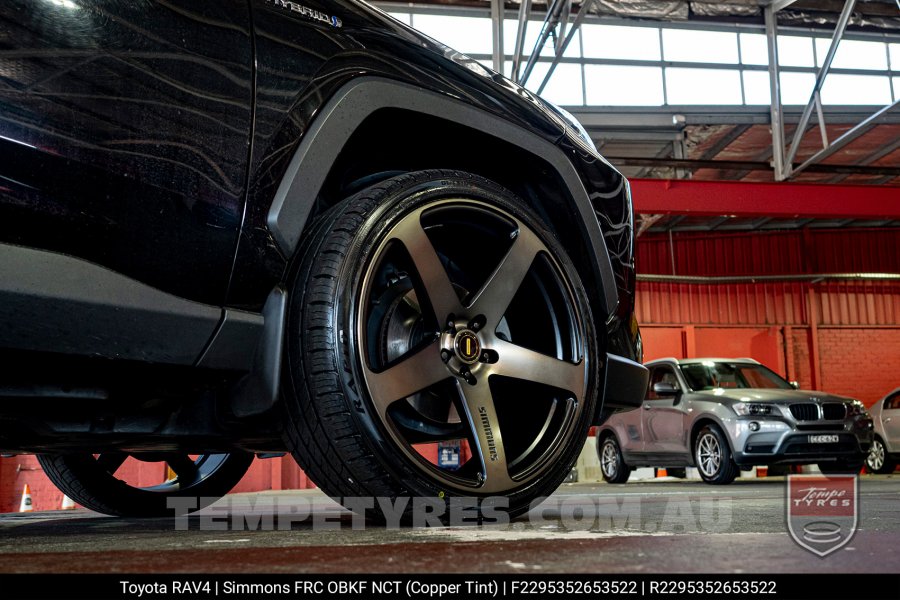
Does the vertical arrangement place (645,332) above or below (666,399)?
above

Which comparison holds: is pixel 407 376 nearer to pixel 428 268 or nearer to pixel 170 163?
pixel 428 268

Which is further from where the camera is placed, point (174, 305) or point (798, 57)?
point (798, 57)

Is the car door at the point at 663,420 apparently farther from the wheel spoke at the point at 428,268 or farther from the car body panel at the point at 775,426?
the wheel spoke at the point at 428,268

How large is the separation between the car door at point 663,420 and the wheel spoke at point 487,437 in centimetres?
804

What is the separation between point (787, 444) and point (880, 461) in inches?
239

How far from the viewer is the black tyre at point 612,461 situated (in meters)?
11.2

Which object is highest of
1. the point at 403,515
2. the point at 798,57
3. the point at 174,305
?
the point at 798,57

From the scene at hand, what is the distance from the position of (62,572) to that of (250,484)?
1279 cm

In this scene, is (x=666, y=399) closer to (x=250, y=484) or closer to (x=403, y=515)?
(x=250, y=484)

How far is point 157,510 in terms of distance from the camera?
3285 millimetres

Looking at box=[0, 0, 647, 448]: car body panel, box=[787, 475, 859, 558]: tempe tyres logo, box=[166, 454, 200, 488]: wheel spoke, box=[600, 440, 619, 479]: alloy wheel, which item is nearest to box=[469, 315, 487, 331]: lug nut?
box=[0, 0, 647, 448]: car body panel

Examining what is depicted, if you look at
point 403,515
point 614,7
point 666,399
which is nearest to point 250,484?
point 666,399

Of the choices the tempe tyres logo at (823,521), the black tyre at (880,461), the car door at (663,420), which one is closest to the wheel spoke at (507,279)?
the tempe tyres logo at (823,521)

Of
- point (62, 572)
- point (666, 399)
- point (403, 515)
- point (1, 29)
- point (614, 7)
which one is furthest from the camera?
point (614, 7)
